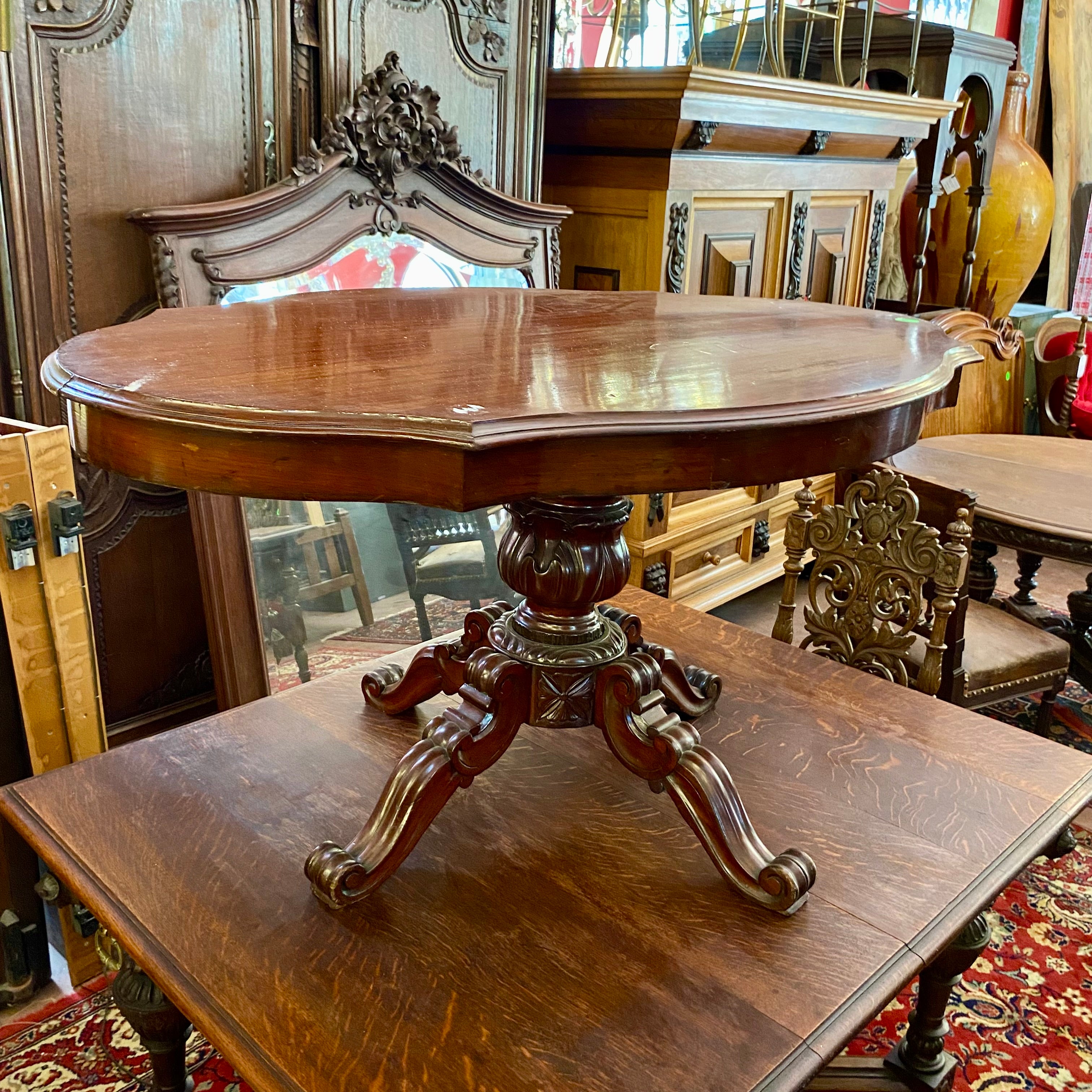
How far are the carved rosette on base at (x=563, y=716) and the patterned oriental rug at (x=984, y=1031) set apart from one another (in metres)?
0.63

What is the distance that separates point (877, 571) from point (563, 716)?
0.77 metres

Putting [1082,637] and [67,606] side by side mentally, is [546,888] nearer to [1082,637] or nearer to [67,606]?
[67,606]

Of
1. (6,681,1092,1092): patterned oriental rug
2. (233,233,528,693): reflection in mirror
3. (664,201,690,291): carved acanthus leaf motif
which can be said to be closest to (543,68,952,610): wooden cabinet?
(664,201,690,291): carved acanthus leaf motif

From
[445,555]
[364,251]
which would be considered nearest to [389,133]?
[364,251]

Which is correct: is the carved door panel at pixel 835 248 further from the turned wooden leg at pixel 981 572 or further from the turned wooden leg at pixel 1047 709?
the turned wooden leg at pixel 1047 709

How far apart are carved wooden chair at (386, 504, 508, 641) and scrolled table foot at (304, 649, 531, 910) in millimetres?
961

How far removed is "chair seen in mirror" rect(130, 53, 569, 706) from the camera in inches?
76.7

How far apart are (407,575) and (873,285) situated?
6.50 feet

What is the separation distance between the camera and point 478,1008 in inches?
41.1

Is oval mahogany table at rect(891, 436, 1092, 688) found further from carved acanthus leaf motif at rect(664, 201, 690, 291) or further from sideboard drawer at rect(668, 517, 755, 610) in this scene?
carved acanthus leaf motif at rect(664, 201, 690, 291)

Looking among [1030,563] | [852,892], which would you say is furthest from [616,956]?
[1030,563]

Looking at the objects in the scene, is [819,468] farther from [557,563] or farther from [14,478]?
[14,478]

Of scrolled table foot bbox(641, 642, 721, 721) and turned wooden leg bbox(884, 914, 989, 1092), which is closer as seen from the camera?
turned wooden leg bbox(884, 914, 989, 1092)

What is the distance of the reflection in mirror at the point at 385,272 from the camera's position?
2072mm
